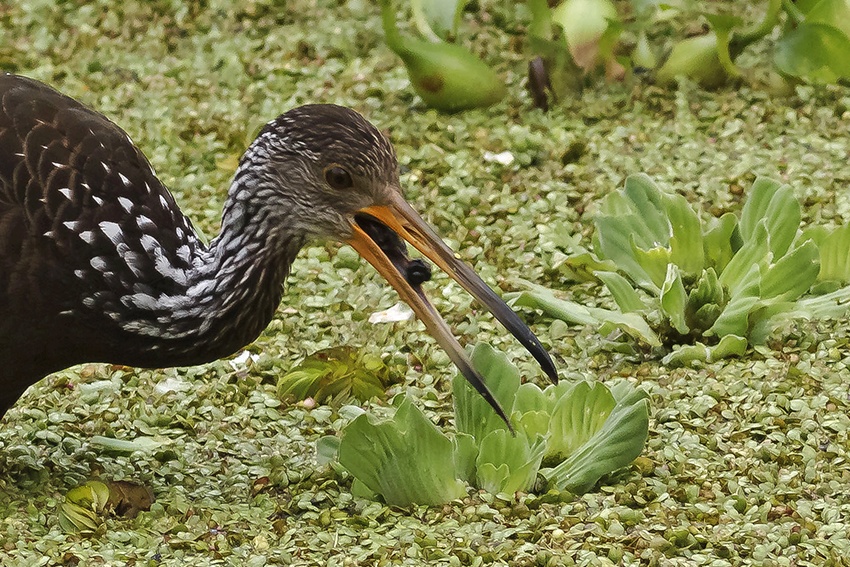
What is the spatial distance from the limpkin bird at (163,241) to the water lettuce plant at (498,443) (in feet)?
0.56

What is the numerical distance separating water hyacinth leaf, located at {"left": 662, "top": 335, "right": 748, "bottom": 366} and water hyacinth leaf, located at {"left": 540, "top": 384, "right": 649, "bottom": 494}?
0.66 m

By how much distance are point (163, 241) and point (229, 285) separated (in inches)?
8.5

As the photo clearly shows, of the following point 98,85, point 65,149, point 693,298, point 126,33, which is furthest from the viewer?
point 126,33

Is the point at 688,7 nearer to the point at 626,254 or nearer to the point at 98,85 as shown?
the point at 626,254

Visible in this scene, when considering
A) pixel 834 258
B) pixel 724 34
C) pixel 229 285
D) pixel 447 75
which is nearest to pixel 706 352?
pixel 834 258

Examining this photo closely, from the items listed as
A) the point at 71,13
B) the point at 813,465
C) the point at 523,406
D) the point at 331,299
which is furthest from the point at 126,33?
the point at 813,465

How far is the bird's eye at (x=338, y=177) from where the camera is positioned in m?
3.53

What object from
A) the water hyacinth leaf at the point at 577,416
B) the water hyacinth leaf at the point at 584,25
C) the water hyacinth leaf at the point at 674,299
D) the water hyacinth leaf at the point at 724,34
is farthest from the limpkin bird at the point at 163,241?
the water hyacinth leaf at the point at 724,34

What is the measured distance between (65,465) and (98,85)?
2782 mm

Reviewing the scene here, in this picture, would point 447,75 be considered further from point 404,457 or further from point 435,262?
point 404,457

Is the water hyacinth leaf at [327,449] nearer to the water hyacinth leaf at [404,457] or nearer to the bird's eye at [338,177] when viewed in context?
the water hyacinth leaf at [404,457]

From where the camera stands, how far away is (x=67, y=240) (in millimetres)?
3520

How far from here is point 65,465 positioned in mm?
3934

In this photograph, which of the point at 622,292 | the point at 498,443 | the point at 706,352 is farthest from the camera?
the point at 622,292
